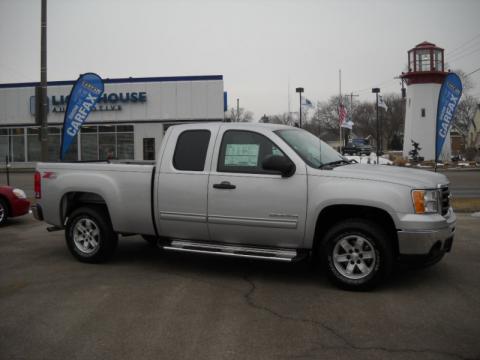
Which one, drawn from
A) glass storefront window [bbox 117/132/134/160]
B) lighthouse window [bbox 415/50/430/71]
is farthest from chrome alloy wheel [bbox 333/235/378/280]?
lighthouse window [bbox 415/50/430/71]

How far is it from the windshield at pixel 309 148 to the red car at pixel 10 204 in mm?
6973

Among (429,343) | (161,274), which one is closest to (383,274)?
(429,343)

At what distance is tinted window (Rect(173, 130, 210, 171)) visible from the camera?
260 inches

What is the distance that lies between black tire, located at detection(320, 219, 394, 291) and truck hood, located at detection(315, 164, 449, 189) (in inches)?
20.4

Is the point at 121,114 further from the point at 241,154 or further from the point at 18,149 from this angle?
the point at 241,154

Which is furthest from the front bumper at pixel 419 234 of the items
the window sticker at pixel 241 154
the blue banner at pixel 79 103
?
the blue banner at pixel 79 103

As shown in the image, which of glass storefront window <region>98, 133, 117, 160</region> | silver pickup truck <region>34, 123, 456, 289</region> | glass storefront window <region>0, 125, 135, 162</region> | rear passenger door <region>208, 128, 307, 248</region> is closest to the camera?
silver pickup truck <region>34, 123, 456, 289</region>

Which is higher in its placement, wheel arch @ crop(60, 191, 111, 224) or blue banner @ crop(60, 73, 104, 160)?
blue banner @ crop(60, 73, 104, 160)

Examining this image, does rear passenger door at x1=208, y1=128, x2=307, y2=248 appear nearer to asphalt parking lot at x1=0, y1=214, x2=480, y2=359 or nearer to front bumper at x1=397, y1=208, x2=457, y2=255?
asphalt parking lot at x1=0, y1=214, x2=480, y2=359

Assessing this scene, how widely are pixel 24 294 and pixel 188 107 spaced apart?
30.7 metres

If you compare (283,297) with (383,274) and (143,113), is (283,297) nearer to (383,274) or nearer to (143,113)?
(383,274)

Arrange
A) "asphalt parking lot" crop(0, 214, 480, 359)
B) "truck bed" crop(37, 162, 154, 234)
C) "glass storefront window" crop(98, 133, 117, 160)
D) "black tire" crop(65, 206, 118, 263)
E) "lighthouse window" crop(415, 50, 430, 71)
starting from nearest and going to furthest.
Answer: "asphalt parking lot" crop(0, 214, 480, 359) < "truck bed" crop(37, 162, 154, 234) < "black tire" crop(65, 206, 118, 263) < "glass storefront window" crop(98, 133, 117, 160) < "lighthouse window" crop(415, 50, 430, 71)

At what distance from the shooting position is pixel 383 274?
573cm

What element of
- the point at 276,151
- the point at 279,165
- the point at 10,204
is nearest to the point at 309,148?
the point at 276,151
